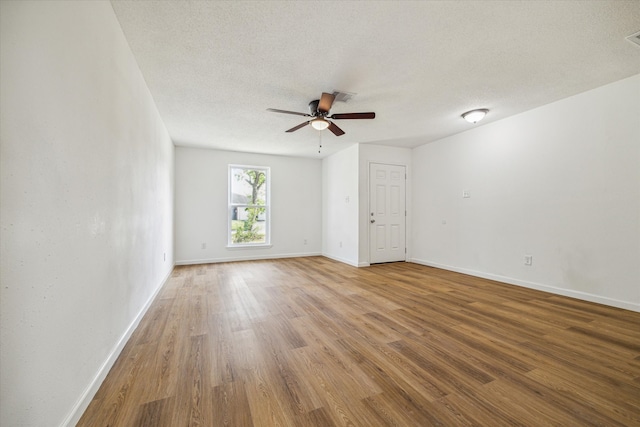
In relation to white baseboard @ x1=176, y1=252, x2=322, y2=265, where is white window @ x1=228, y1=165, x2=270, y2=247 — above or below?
above

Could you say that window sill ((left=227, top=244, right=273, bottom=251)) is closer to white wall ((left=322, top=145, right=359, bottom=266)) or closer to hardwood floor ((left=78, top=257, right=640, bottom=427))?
white wall ((left=322, top=145, right=359, bottom=266))

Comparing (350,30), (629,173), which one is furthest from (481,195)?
(350,30)

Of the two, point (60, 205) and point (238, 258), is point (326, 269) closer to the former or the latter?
point (238, 258)

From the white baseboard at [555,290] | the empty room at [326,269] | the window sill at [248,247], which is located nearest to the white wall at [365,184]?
the empty room at [326,269]

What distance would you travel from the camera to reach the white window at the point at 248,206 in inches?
230

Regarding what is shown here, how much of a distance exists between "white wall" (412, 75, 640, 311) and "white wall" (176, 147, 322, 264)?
3.16m

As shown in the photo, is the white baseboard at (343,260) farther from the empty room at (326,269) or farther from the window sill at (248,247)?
the window sill at (248,247)

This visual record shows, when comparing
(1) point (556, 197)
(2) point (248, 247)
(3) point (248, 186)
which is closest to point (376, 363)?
Answer: (1) point (556, 197)

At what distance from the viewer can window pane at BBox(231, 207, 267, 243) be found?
5859 mm

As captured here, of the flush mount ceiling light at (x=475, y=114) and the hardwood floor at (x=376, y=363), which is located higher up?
the flush mount ceiling light at (x=475, y=114)

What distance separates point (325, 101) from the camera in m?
2.76

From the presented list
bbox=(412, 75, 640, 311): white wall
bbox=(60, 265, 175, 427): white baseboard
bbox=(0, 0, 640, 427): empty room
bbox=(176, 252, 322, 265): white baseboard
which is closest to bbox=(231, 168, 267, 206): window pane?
bbox=(176, 252, 322, 265): white baseboard

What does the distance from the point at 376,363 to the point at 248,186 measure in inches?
199

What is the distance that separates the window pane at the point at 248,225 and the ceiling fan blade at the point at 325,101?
12.0 ft
